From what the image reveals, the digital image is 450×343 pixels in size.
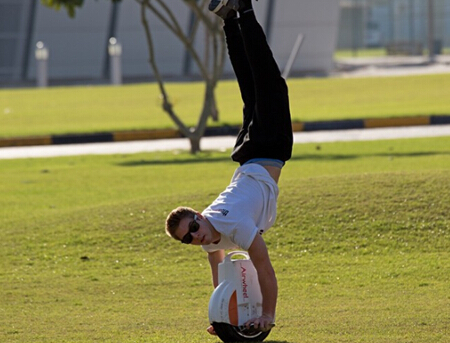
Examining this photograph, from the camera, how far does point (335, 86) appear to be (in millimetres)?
32156

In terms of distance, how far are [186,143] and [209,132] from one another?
131 cm

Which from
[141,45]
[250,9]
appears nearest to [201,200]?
[250,9]

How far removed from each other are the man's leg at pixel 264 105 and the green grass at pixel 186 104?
12.7m

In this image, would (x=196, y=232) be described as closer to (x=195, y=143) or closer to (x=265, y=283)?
(x=265, y=283)

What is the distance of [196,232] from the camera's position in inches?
199

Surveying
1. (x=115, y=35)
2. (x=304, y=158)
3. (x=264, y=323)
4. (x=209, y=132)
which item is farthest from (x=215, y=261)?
(x=115, y=35)

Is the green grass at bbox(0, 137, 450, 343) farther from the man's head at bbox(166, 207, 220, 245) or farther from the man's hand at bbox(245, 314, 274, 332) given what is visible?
the man's head at bbox(166, 207, 220, 245)

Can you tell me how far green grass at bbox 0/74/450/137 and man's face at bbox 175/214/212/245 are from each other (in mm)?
13091

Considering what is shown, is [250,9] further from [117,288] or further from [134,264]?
[134,264]

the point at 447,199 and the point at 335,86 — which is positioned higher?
the point at 447,199

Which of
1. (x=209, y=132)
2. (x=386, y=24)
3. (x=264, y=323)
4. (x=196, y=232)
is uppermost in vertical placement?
(x=196, y=232)

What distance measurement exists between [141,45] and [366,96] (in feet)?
77.2

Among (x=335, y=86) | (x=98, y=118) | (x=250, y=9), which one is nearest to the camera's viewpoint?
(x=250, y=9)

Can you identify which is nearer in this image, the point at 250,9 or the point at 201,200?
the point at 250,9
